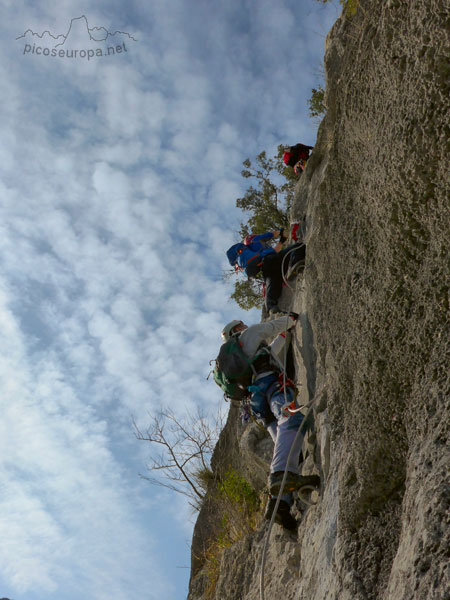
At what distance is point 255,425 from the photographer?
668 centimetres

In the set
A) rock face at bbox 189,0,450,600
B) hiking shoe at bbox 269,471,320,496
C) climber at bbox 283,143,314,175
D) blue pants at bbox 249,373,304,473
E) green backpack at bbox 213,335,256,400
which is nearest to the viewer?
rock face at bbox 189,0,450,600

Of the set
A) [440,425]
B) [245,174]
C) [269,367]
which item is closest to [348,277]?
[440,425]

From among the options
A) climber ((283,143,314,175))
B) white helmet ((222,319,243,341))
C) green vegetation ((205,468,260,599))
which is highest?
climber ((283,143,314,175))

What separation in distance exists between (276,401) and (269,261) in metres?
2.85

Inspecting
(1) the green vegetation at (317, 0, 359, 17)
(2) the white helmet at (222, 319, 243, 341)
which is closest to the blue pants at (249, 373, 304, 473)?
(2) the white helmet at (222, 319, 243, 341)

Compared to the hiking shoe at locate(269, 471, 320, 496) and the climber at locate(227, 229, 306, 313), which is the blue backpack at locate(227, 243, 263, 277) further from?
the hiking shoe at locate(269, 471, 320, 496)

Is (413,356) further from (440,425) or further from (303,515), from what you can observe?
(303,515)

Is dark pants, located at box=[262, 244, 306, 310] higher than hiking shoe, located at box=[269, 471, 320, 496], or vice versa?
dark pants, located at box=[262, 244, 306, 310]

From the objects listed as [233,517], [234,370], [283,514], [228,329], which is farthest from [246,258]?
[283,514]

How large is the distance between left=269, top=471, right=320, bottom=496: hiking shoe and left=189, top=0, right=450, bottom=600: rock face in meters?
0.11

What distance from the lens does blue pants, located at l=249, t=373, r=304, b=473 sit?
427cm

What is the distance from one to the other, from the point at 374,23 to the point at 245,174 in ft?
33.5

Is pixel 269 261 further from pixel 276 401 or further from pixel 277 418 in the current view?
pixel 277 418

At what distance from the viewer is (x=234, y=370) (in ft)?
18.2
